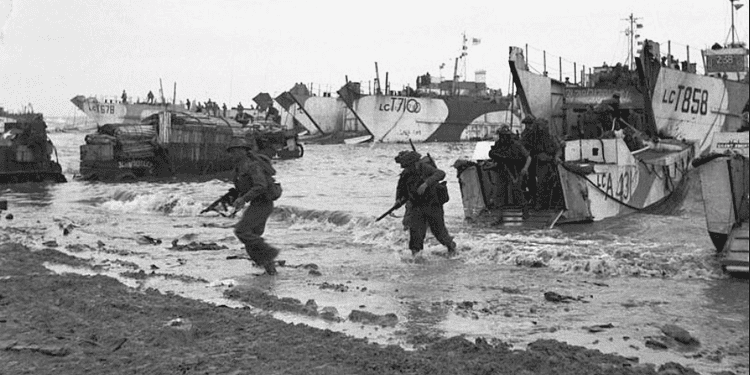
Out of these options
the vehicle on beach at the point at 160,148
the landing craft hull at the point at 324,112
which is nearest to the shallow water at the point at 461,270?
the vehicle on beach at the point at 160,148

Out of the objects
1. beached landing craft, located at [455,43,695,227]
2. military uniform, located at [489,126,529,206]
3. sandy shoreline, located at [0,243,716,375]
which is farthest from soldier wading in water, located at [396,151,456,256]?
sandy shoreline, located at [0,243,716,375]

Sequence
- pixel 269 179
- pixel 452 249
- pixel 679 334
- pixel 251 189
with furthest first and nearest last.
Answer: pixel 452 249
pixel 269 179
pixel 251 189
pixel 679 334

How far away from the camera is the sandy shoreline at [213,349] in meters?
4.99

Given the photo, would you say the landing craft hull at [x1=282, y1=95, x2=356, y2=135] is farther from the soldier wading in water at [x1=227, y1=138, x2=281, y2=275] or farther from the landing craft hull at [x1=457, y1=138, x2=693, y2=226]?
the soldier wading in water at [x1=227, y1=138, x2=281, y2=275]

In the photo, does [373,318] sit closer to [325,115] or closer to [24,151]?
[24,151]

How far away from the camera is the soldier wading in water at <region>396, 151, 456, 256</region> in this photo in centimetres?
1038

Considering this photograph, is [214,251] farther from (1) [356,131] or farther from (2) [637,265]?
(1) [356,131]

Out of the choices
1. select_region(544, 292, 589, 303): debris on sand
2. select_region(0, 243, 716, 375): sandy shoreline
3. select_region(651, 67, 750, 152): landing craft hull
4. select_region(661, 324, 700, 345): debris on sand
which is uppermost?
select_region(651, 67, 750, 152): landing craft hull

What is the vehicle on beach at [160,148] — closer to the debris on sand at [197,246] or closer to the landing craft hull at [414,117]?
the debris on sand at [197,246]

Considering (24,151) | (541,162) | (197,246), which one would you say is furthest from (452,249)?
(24,151)

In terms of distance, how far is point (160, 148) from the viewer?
29.4 meters

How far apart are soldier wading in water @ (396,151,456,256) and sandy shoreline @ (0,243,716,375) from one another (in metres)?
4.00

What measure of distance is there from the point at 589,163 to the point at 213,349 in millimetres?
10193

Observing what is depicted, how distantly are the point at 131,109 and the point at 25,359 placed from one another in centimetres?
6256
